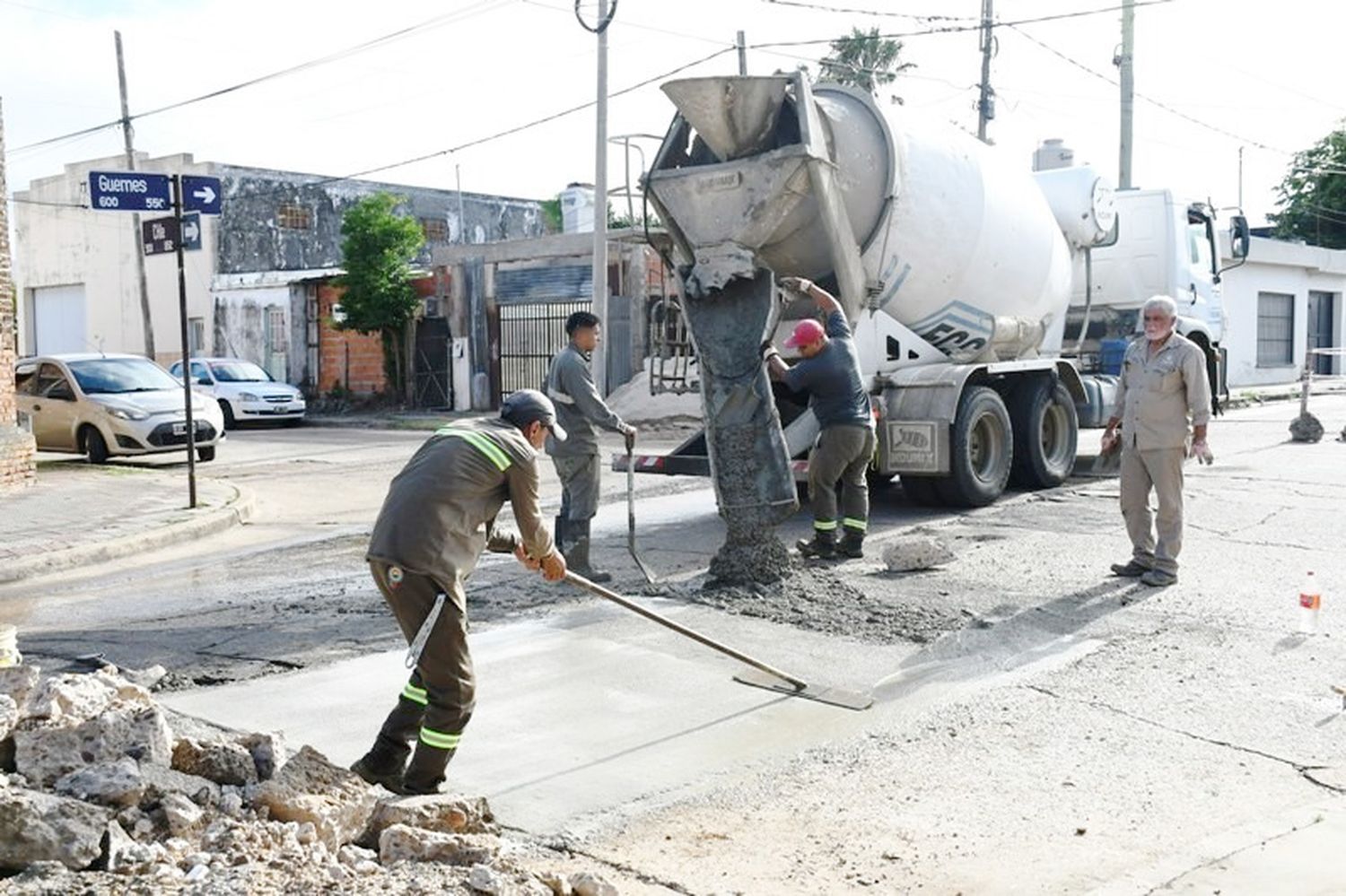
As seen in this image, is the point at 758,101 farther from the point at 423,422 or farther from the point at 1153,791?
the point at 423,422

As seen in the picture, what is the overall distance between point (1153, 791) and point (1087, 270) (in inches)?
393

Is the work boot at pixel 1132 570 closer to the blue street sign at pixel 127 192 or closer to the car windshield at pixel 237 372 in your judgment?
the blue street sign at pixel 127 192

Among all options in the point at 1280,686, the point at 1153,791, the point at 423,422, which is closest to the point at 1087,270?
the point at 1280,686

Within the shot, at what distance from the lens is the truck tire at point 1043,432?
1169 cm

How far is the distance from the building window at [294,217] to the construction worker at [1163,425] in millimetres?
32220

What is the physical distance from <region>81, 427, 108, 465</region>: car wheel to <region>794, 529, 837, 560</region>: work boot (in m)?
11.1

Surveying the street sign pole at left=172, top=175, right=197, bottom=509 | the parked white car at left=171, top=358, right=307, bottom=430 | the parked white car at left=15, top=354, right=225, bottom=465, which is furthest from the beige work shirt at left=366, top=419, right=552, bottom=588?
the parked white car at left=171, top=358, right=307, bottom=430

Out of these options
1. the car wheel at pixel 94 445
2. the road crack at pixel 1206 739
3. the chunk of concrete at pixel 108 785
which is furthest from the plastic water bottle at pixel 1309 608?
the car wheel at pixel 94 445

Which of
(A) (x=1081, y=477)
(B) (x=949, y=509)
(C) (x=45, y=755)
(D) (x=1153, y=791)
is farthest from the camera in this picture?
(A) (x=1081, y=477)

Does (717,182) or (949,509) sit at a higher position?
(717,182)

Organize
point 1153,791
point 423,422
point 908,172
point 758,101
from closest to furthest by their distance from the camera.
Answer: point 1153,791 < point 758,101 < point 908,172 < point 423,422

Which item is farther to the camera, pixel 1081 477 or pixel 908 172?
pixel 1081 477

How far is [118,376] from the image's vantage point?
1734 cm

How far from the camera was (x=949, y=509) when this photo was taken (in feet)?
36.3
